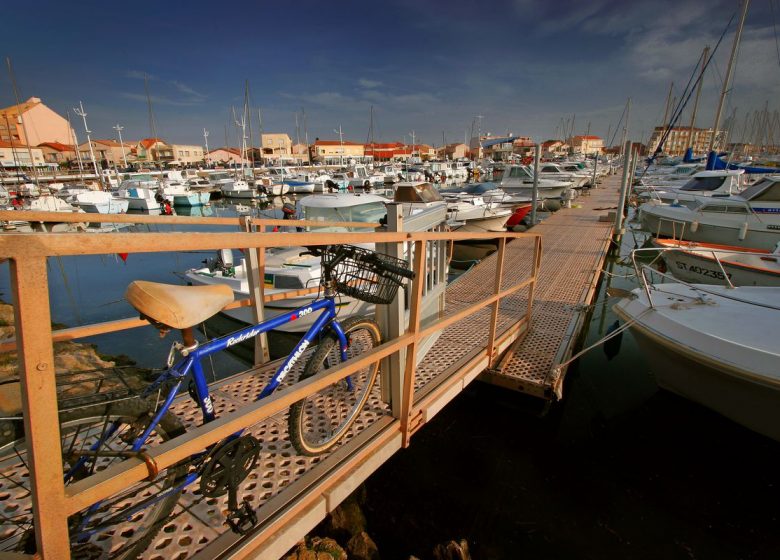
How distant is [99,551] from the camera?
6.29 ft

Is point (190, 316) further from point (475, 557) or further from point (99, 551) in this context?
point (475, 557)

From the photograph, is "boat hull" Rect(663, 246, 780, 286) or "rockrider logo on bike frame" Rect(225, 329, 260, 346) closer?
"rockrider logo on bike frame" Rect(225, 329, 260, 346)

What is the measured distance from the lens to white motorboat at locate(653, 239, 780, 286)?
7.23m

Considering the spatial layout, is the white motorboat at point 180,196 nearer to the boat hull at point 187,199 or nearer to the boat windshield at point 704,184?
the boat hull at point 187,199

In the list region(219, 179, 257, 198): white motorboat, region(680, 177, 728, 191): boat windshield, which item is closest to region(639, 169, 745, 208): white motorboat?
region(680, 177, 728, 191): boat windshield

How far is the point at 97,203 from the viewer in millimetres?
22672

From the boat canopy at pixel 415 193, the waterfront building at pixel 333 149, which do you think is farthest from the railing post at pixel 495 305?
the waterfront building at pixel 333 149

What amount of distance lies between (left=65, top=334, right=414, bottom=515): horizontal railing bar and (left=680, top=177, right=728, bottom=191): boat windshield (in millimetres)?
18689

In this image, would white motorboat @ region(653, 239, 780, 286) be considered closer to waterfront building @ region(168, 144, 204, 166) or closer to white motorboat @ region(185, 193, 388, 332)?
white motorboat @ region(185, 193, 388, 332)

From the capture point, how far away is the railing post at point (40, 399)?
100cm

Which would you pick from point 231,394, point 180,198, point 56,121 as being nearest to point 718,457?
point 231,394

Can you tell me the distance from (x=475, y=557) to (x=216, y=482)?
272 cm

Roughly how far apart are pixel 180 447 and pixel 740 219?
14.3 m

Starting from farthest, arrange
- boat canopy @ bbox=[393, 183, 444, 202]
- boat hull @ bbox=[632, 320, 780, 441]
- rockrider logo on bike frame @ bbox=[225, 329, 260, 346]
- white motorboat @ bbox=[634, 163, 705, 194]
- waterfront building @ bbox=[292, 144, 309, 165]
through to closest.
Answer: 1. waterfront building @ bbox=[292, 144, 309, 165]
2. white motorboat @ bbox=[634, 163, 705, 194]
3. boat canopy @ bbox=[393, 183, 444, 202]
4. boat hull @ bbox=[632, 320, 780, 441]
5. rockrider logo on bike frame @ bbox=[225, 329, 260, 346]
